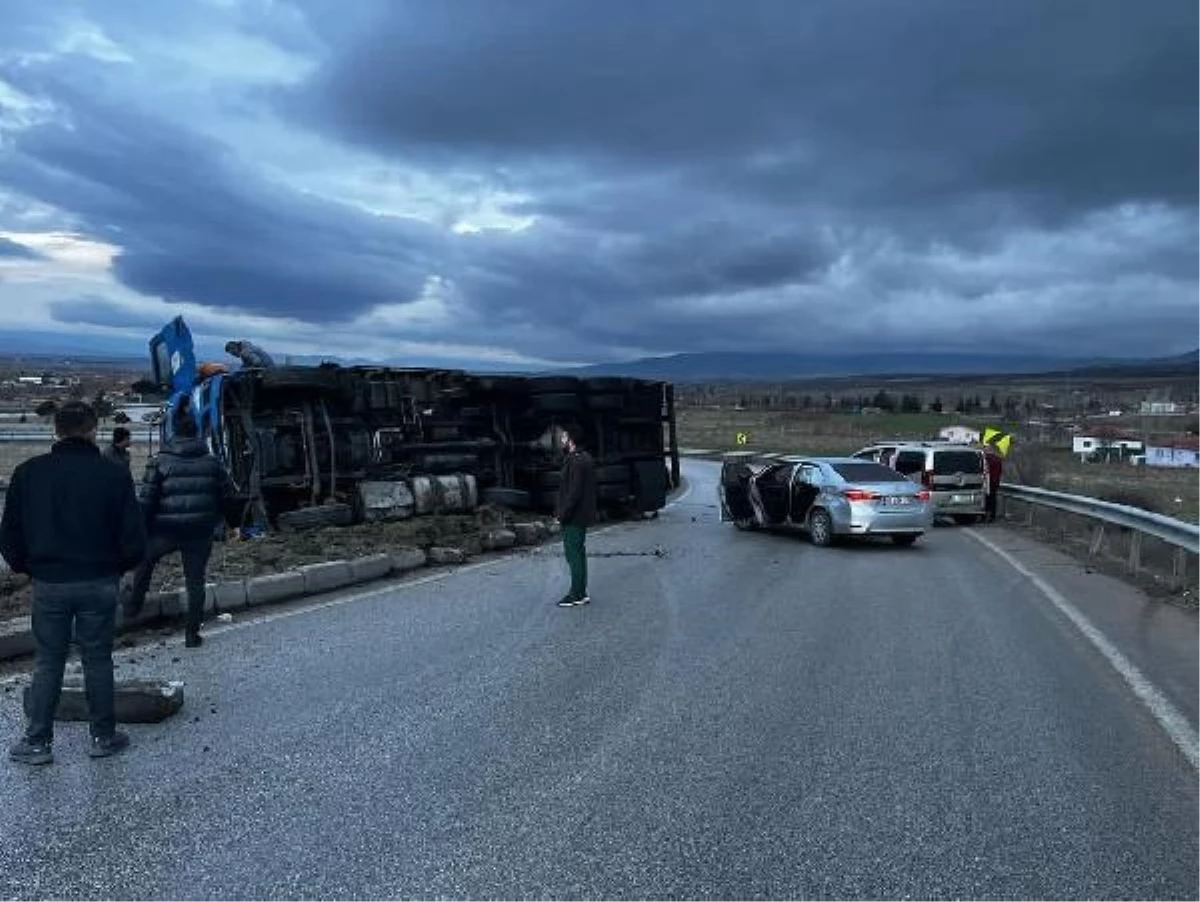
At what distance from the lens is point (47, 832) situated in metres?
4.93

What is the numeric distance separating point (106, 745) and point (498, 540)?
34.3ft

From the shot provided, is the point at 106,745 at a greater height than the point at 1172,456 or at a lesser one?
greater

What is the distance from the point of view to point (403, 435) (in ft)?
61.2

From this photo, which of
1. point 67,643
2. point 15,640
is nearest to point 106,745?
point 67,643

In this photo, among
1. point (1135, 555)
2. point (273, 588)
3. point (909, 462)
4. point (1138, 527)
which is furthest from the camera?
point (909, 462)

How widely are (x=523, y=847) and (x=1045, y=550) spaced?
15.3 meters

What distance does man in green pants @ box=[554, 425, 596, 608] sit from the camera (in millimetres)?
11328

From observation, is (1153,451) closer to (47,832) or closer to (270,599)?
(270,599)

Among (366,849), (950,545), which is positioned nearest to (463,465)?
(950,545)

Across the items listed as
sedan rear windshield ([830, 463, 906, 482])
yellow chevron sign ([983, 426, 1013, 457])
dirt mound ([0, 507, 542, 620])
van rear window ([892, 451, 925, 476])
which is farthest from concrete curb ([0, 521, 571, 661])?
yellow chevron sign ([983, 426, 1013, 457])

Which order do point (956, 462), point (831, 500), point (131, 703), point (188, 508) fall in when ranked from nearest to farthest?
point (131, 703) < point (188, 508) < point (831, 500) < point (956, 462)

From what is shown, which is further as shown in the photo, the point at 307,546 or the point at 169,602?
the point at 307,546

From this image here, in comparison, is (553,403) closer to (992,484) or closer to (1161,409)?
(992,484)

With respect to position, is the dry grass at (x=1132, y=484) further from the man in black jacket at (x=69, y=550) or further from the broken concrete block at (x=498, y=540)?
the man in black jacket at (x=69, y=550)
